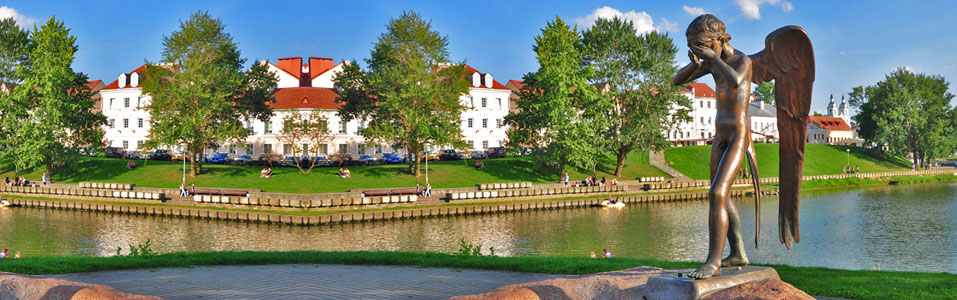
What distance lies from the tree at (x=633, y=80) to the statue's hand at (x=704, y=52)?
5400 cm

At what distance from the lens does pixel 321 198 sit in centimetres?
4216

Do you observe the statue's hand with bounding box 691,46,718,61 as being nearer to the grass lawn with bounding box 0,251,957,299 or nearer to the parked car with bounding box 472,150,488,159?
the grass lawn with bounding box 0,251,957,299

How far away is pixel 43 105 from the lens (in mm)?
58656

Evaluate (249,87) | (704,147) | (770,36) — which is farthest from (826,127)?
(770,36)

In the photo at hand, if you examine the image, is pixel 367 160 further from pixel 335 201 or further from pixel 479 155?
pixel 335 201

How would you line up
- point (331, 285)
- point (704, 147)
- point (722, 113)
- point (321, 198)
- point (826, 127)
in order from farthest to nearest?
point (826, 127) → point (704, 147) → point (321, 198) → point (331, 285) → point (722, 113)

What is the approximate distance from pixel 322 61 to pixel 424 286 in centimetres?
8423

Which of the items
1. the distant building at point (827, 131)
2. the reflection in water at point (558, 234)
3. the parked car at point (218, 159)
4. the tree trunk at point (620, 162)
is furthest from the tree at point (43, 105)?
the distant building at point (827, 131)

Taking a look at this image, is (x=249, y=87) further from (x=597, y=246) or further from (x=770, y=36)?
(x=770, y=36)

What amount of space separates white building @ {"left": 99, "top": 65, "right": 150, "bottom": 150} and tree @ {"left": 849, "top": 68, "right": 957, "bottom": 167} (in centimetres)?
9808

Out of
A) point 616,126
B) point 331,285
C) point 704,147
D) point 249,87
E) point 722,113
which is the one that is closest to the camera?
point 722,113

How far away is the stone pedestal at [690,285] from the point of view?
1112 cm

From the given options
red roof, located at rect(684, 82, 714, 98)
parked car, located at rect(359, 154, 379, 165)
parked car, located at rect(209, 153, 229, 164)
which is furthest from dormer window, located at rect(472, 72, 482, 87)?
red roof, located at rect(684, 82, 714, 98)

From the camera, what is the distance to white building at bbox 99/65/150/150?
298 ft
